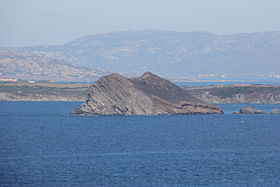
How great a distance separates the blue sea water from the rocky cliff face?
6.76 meters

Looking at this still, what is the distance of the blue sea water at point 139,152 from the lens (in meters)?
57.6

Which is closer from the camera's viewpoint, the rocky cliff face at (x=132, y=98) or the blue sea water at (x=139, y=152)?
the blue sea water at (x=139, y=152)

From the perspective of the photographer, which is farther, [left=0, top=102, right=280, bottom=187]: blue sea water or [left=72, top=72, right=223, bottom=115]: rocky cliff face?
[left=72, top=72, right=223, bottom=115]: rocky cliff face

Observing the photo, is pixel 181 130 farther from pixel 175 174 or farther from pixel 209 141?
pixel 175 174

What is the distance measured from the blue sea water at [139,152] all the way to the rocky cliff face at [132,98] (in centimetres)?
676

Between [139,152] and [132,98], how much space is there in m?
49.8

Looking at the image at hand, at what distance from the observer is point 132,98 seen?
124438 mm

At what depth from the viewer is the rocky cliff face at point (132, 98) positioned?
12512cm

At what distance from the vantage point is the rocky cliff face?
411ft

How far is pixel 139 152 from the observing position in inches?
2950

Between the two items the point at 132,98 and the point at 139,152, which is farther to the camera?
the point at 132,98

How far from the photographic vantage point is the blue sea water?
57.6m

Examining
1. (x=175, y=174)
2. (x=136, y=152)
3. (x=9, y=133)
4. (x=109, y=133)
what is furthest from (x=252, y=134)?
(x=175, y=174)

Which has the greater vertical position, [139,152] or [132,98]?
[139,152]
